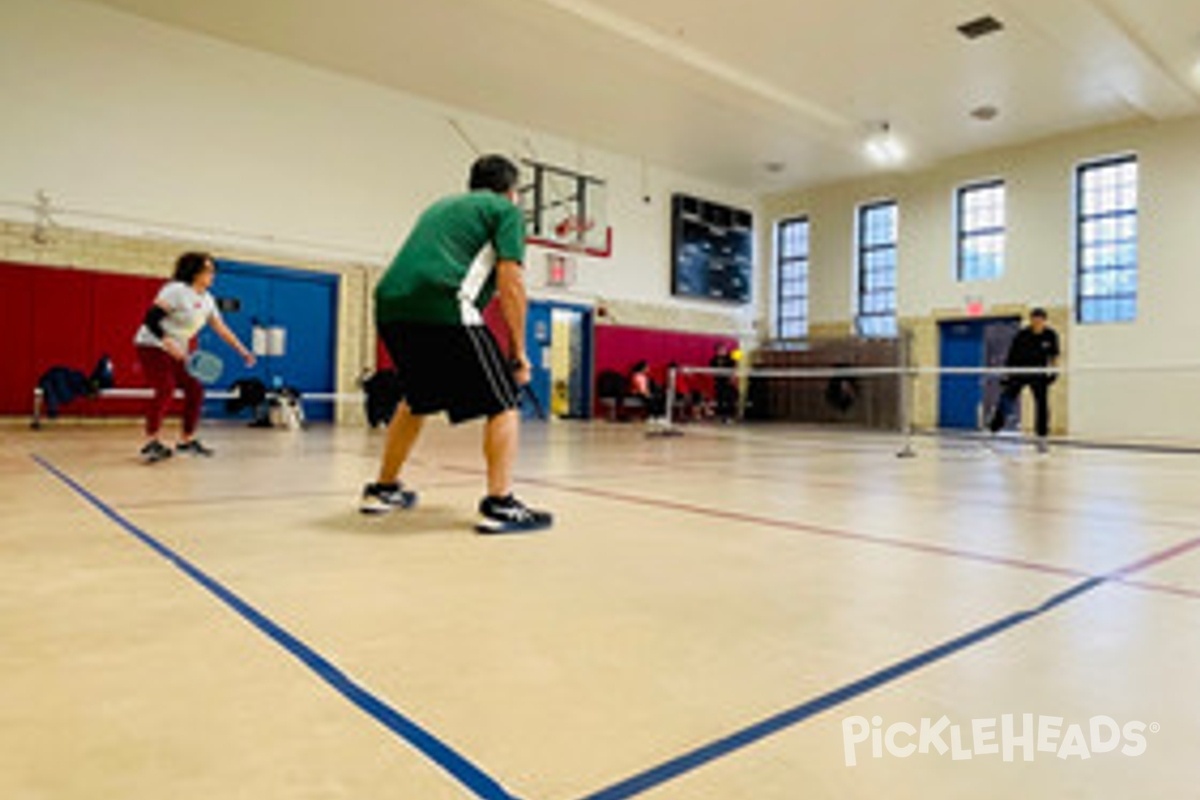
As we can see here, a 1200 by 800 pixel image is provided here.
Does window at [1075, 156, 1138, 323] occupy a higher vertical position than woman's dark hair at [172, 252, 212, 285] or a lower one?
higher

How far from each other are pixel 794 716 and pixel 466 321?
72.4 inches

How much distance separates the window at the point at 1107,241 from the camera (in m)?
12.5

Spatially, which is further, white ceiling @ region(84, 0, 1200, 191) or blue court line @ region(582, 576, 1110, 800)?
white ceiling @ region(84, 0, 1200, 191)

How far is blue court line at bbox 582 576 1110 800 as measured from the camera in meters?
0.91

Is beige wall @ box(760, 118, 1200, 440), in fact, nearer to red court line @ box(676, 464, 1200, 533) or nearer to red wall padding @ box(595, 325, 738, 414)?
red wall padding @ box(595, 325, 738, 414)

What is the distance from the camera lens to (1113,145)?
1266 cm

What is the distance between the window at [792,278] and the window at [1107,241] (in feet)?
17.3

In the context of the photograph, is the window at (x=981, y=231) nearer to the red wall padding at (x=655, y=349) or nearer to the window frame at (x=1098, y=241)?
the window frame at (x=1098, y=241)

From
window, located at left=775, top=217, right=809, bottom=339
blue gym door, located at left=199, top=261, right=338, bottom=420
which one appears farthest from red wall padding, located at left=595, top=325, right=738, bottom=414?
blue gym door, located at left=199, top=261, right=338, bottom=420

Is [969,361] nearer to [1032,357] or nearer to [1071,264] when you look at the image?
[1071,264]

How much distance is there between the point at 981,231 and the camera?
47.2 feet

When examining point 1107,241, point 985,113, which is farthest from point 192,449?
point 1107,241

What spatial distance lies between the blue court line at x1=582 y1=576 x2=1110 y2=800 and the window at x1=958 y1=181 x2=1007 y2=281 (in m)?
14.2

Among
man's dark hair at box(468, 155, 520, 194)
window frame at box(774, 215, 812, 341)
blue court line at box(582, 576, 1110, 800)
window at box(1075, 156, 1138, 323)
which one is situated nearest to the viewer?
blue court line at box(582, 576, 1110, 800)
